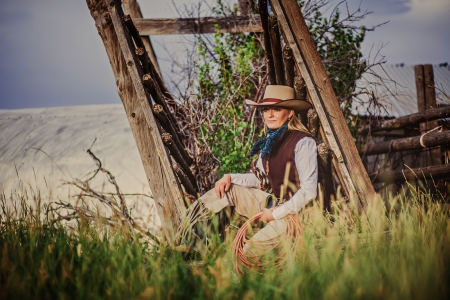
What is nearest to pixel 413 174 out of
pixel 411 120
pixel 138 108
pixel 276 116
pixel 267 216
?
pixel 411 120

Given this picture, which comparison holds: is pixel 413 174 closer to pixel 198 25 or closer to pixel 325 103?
pixel 325 103

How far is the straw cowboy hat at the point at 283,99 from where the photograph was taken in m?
3.86

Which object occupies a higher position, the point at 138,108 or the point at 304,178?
the point at 138,108

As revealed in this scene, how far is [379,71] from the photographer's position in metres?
12.2

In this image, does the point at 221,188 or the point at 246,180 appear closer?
the point at 221,188

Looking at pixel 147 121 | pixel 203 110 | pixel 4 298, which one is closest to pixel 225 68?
pixel 203 110

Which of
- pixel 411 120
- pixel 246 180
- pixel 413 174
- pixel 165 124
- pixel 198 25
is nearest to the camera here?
pixel 246 180

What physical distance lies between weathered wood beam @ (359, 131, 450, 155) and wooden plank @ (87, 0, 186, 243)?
3878 mm

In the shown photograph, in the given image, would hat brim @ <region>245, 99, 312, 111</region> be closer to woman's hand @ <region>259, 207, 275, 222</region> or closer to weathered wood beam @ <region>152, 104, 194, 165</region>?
weathered wood beam @ <region>152, 104, 194, 165</region>

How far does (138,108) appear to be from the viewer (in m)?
4.02

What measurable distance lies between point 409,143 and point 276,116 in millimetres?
3969

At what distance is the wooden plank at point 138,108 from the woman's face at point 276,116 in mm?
947

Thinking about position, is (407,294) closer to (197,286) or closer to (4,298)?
(197,286)

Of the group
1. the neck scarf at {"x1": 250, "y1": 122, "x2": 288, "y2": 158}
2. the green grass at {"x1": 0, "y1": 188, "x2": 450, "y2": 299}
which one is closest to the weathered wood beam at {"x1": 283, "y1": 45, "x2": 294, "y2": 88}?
the neck scarf at {"x1": 250, "y1": 122, "x2": 288, "y2": 158}
